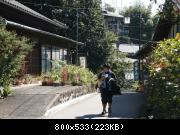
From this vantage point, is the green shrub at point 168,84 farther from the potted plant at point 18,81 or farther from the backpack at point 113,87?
the potted plant at point 18,81

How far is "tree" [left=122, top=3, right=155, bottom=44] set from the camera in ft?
296

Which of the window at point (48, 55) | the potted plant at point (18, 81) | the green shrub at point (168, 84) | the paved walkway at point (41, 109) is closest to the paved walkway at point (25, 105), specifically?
the paved walkway at point (41, 109)

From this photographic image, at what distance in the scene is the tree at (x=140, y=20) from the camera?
90125 mm

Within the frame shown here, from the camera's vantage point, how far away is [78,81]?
25609 mm

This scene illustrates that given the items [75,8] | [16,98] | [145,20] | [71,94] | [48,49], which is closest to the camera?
[16,98]

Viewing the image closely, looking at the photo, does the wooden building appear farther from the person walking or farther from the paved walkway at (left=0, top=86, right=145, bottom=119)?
the person walking

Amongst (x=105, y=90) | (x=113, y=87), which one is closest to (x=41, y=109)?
(x=105, y=90)

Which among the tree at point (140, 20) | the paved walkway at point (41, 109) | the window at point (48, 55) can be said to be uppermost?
the tree at point (140, 20)

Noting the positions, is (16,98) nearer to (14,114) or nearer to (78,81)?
(14,114)

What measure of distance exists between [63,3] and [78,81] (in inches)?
903

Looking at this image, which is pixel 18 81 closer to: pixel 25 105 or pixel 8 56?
pixel 8 56

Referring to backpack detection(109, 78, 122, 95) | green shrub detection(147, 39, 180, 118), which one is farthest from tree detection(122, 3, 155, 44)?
green shrub detection(147, 39, 180, 118)
